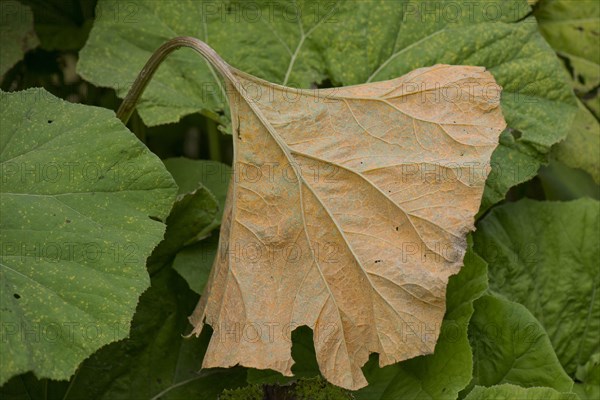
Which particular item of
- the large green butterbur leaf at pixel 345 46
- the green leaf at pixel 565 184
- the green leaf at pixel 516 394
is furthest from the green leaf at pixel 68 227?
the green leaf at pixel 565 184

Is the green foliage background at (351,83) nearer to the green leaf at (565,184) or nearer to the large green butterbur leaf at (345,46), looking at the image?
the large green butterbur leaf at (345,46)

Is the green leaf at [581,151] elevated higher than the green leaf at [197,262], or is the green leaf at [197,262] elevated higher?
the green leaf at [581,151]

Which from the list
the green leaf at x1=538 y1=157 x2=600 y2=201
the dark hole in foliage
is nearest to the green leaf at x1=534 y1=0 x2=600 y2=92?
the green leaf at x1=538 y1=157 x2=600 y2=201

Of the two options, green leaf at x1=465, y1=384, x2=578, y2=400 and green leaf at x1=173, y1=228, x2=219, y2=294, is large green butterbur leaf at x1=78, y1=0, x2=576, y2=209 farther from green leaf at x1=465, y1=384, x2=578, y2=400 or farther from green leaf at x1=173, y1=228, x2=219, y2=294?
green leaf at x1=465, y1=384, x2=578, y2=400

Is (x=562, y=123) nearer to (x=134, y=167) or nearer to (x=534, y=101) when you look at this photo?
(x=534, y=101)

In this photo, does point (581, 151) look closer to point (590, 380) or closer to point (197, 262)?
point (590, 380)

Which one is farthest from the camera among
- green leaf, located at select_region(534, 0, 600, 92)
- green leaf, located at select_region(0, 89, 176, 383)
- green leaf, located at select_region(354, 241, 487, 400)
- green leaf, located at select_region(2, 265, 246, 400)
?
green leaf, located at select_region(534, 0, 600, 92)
